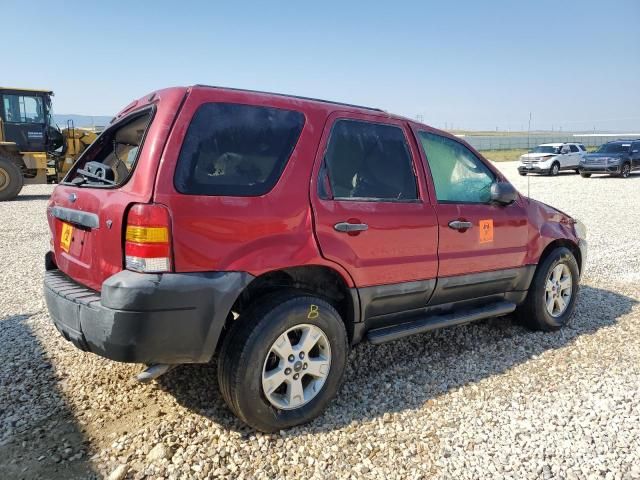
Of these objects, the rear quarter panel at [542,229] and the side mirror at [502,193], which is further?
the rear quarter panel at [542,229]

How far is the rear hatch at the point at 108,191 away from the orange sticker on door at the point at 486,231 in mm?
2349

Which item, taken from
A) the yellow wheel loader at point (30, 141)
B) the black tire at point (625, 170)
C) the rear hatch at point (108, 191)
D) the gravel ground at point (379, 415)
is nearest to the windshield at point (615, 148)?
the black tire at point (625, 170)

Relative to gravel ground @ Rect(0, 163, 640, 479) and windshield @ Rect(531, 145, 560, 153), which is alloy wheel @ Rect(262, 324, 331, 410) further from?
windshield @ Rect(531, 145, 560, 153)

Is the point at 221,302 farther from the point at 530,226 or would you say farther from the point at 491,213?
the point at 530,226

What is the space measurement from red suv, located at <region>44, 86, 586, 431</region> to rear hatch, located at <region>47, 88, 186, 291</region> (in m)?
0.01

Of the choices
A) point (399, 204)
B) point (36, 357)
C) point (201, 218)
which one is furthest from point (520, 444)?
point (36, 357)

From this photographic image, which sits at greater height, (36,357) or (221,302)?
(221,302)

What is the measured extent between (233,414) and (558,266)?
125 inches

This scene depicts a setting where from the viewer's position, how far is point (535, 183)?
21391 mm

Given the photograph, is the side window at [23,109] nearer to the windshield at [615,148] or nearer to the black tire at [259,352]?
the black tire at [259,352]

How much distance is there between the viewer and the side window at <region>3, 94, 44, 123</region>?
571 inches

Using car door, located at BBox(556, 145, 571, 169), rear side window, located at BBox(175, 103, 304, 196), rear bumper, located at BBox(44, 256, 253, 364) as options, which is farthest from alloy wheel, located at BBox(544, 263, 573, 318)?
car door, located at BBox(556, 145, 571, 169)

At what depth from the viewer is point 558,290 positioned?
14.8 feet

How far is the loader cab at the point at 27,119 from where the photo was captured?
14484 millimetres
